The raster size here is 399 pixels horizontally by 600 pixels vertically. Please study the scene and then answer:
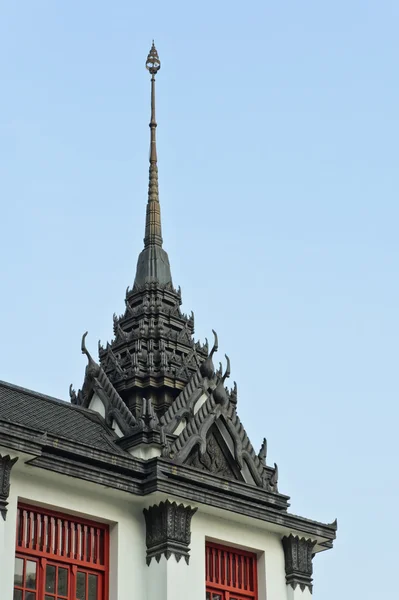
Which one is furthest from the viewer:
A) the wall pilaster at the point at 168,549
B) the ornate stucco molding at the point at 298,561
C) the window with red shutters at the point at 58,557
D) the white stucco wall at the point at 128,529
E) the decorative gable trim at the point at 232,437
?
the ornate stucco molding at the point at 298,561

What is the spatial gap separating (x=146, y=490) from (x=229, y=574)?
350 cm

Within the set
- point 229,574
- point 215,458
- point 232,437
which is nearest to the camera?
point 229,574

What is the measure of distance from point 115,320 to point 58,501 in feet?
34.2

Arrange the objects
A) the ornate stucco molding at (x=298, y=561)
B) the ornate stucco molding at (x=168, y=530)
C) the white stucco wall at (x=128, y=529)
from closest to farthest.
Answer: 1. the white stucco wall at (x=128, y=529)
2. the ornate stucco molding at (x=168, y=530)
3. the ornate stucco molding at (x=298, y=561)

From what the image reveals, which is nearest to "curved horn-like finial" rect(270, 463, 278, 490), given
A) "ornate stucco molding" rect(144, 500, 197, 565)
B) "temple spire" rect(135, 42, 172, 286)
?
"ornate stucco molding" rect(144, 500, 197, 565)

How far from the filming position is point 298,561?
33938 millimetres

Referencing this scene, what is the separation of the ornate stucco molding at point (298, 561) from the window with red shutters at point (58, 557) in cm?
546

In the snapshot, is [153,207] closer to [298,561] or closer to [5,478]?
[298,561]

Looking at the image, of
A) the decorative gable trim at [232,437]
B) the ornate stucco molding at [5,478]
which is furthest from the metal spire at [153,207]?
the ornate stucco molding at [5,478]

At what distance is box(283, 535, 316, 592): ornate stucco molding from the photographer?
3359cm

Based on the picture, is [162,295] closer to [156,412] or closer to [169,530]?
[156,412]

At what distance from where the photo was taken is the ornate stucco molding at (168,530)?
30.9m

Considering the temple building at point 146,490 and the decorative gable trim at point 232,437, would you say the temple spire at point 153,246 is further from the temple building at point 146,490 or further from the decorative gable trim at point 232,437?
the decorative gable trim at point 232,437

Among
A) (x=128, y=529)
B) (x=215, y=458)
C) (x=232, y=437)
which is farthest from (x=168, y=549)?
(x=232, y=437)
